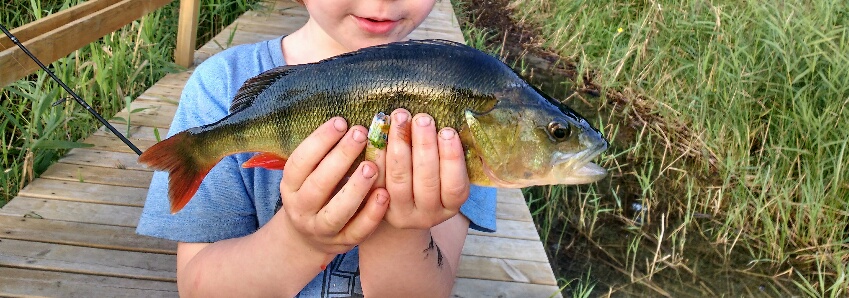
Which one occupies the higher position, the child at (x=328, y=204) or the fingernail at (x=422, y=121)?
the fingernail at (x=422, y=121)

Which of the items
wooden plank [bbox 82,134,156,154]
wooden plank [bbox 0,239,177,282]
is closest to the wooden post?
wooden plank [bbox 82,134,156,154]

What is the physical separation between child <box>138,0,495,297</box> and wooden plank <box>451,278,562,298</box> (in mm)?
615

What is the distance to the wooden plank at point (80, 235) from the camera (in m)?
2.73

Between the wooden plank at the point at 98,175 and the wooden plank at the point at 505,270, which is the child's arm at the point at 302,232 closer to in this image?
the wooden plank at the point at 505,270

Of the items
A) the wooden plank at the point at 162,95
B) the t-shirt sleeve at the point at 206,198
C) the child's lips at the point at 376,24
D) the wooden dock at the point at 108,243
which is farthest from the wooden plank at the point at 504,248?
the wooden plank at the point at 162,95

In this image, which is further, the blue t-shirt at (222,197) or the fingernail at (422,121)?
the blue t-shirt at (222,197)

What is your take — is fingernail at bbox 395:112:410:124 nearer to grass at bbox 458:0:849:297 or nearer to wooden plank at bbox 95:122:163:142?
grass at bbox 458:0:849:297

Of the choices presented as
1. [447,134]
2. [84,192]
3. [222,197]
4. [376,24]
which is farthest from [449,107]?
[84,192]

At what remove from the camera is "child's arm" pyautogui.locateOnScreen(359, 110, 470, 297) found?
1.33m

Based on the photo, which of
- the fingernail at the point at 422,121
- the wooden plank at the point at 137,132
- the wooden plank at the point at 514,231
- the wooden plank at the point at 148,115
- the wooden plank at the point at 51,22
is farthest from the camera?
the wooden plank at the point at 148,115

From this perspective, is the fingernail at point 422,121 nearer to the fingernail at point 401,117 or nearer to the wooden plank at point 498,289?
the fingernail at point 401,117

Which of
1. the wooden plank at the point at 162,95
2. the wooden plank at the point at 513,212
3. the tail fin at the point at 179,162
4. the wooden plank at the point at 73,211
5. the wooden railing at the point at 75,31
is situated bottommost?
the wooden plank at the point at 162,95

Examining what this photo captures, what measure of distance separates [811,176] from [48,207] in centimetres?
368

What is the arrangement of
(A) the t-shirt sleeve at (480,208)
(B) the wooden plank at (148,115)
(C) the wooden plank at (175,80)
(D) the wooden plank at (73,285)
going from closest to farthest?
1. (A) the t-shirt sleeve at (480,208)
2. (D) the wooden plank at (73,285)
3. (B) the wooden plank at (148,115)
4. (C) the wooden plank at (175,80)
